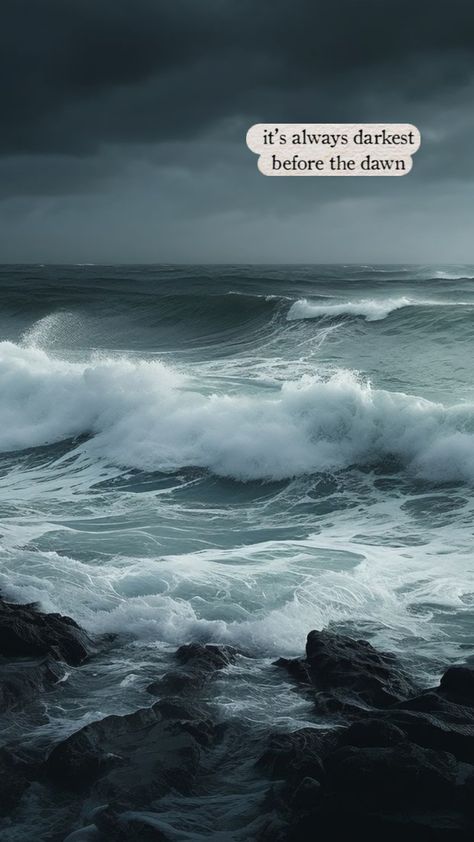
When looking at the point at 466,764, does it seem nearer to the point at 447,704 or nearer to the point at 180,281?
the point at 447,704

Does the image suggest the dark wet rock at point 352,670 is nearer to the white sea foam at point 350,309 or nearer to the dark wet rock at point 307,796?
the dark wet rock at point 307,796

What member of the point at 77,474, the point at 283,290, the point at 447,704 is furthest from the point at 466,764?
the point at 283,290

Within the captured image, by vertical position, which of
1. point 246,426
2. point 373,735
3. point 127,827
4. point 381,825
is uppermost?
point 246,426

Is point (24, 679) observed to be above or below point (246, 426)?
below

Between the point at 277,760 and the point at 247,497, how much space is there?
7.54 meters

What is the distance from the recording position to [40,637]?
6.55 metres

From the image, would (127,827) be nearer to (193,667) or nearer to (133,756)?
(133,756)

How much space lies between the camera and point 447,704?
5152mm

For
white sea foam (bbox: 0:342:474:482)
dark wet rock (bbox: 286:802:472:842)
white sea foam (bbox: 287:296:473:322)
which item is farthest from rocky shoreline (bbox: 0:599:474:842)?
white sea foam (bbox: 287:296:473:322)

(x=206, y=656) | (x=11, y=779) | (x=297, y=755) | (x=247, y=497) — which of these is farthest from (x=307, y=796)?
(x=247, y=497)

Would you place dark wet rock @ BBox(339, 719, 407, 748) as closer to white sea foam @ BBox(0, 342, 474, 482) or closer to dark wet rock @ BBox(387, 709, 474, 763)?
dark wet rock @ BBox(387, 709, 474, 763)

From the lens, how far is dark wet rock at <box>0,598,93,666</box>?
6.40 meters

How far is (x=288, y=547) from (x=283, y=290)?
2767cm

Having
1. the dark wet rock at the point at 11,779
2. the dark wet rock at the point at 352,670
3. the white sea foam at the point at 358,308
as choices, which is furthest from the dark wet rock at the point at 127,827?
the white sea foam at the point at 358,308
